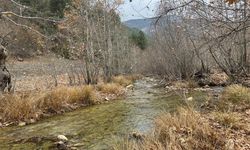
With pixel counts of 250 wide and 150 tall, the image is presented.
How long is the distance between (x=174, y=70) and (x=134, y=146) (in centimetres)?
2349

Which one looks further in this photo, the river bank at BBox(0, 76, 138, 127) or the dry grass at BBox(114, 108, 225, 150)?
the river bank at BBox(0, 76, 138, 127)

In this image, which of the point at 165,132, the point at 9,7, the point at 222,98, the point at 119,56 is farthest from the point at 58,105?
the point at 119,56

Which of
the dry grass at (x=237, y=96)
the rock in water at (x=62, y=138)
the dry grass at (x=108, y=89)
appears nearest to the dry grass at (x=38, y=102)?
the rock in water at (x=62, y=138)

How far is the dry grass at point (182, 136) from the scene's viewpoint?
638cm

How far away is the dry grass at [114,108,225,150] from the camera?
6.38m

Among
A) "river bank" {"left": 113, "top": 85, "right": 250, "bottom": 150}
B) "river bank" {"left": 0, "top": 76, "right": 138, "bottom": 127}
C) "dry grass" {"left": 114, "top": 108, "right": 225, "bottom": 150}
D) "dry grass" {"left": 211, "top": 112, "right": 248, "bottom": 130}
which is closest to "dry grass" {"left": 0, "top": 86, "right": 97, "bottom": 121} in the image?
"river bank" {"left": 0, "top": 76, "right": 138, "bottom": 127}

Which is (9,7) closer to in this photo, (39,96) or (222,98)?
(39,96)

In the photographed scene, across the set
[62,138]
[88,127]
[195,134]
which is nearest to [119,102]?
[88,127]

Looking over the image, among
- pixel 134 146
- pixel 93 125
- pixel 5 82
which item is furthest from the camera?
pixel 5 82

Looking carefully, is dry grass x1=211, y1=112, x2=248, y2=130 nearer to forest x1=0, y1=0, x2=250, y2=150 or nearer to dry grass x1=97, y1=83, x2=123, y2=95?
forest x1=0, y1=0, x2=250, y2=150

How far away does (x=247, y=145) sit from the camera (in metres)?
6.70

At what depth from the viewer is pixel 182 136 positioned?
280 inches

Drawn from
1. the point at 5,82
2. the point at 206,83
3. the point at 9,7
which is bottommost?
the point at 206,83

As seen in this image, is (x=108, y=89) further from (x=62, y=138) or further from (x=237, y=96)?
(x=62, y=138)
